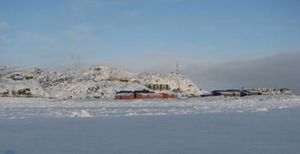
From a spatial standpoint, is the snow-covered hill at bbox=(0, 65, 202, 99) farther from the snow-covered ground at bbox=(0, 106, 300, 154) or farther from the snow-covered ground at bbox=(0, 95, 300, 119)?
the snow-covered ground at bbox=(0, 106, 300, 154)

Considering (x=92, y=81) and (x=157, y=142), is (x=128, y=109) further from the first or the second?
(x=92, y=81)

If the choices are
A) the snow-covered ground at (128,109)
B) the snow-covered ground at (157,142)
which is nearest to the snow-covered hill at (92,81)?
the snow-covered ground at (128,109)

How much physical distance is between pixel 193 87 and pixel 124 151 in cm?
12200

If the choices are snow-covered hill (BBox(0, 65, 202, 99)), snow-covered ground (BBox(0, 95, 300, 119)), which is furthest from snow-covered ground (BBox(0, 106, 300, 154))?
snow-covered hill (BBox(0, 65, 202, 99))

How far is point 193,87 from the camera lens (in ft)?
420

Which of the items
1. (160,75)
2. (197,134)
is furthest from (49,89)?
(197,134)

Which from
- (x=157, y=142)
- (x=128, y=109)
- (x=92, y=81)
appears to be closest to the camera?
(x=157, y=142)

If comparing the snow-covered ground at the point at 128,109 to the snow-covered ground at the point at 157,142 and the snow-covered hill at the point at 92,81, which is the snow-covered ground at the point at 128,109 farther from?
the snow-covered hill at the point at 92,81

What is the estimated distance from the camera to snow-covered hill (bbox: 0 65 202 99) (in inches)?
3811

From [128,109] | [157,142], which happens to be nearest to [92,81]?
[128,109]

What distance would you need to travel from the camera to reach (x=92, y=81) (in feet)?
361

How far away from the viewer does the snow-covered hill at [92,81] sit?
318 ft

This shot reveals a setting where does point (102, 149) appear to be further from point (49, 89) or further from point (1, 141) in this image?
point (49, 89)

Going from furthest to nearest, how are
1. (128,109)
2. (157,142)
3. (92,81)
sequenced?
(92,81), (128,109), (157,142)
